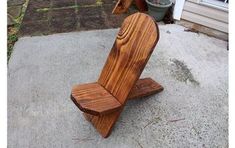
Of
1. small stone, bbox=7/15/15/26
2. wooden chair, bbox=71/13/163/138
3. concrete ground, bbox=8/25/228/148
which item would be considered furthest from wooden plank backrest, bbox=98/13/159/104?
small stone, bbox=7/15/15/26

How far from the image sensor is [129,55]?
210 centimetres

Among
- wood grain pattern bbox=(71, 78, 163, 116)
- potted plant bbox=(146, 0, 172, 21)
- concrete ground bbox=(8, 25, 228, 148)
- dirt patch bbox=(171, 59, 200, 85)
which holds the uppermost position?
potted plant bbox=(146, 0, 172, 21)

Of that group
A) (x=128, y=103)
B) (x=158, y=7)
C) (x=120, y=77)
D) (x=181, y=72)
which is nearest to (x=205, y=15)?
(x=158, y=7)

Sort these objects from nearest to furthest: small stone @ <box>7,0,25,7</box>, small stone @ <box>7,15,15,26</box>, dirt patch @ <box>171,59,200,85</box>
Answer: dirt patch @ <box>171,59,200,85</box>, small stone @ <box>7,15,15,26</box>, small stone @ <box>7,0,25,7</box>

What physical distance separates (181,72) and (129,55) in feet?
3.09

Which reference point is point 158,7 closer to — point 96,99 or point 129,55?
point 129,55

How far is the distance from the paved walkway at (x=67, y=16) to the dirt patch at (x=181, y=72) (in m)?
1.07

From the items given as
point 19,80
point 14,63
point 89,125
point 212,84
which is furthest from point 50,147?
point 212,84

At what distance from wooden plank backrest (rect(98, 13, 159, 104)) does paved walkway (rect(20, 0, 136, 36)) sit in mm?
1434

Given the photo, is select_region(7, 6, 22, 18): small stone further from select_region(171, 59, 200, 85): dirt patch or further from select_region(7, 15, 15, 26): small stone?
select_region(171, 59, 200, 85): dirt patch

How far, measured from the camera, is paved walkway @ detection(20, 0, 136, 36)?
3.54 metres

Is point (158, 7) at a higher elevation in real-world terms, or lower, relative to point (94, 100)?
higher

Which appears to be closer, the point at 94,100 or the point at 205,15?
the point at 94,100

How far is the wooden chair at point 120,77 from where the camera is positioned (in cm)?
198
